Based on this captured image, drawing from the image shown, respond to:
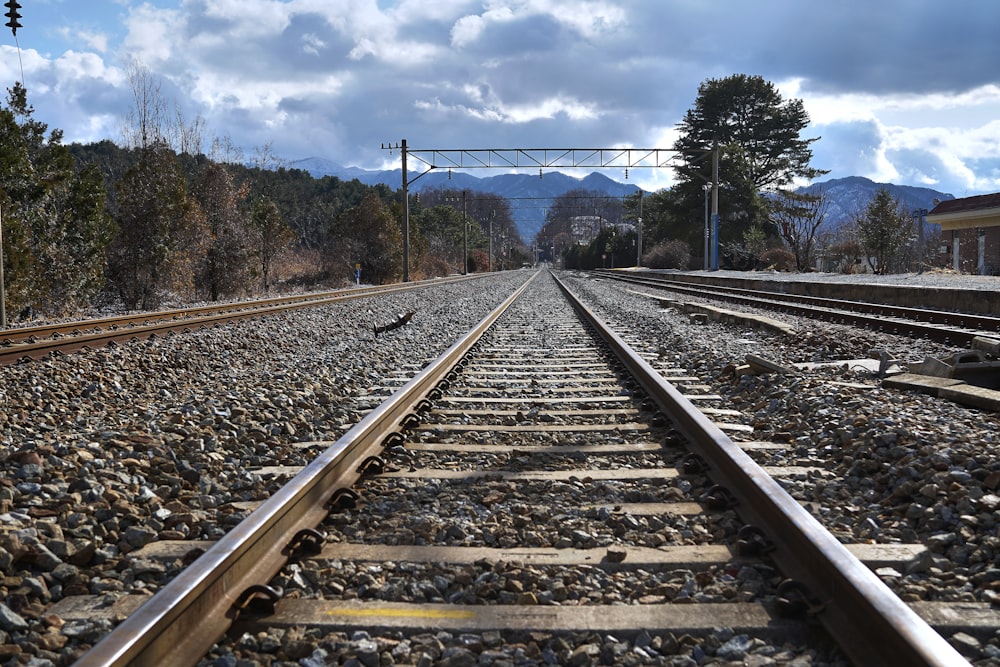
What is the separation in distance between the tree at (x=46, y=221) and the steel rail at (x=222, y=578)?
43.3 ft

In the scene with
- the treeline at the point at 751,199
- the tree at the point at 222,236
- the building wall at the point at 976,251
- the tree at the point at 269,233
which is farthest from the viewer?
the treeline at the point at 751,199

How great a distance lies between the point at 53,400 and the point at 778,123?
66925 mm

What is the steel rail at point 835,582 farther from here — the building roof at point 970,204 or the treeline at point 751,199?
the treeline at point 751,199

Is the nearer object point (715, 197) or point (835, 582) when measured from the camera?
point (835, 582)

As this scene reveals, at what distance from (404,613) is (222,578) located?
0.61 metres

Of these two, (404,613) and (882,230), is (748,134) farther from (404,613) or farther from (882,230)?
(404,613)

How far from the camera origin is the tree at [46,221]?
14.3 m

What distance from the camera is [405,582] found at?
272 centimetres

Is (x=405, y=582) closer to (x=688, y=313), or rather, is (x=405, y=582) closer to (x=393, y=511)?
(x=393, y=511)

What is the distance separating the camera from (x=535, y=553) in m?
2.98

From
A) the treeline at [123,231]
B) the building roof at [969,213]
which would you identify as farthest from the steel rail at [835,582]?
the building roof at [969,213]

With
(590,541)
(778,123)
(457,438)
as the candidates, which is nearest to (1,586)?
(590,541)

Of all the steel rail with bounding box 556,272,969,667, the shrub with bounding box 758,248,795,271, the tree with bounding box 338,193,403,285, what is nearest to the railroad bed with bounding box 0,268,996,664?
the steel rail with bounding box 556,272,969,667

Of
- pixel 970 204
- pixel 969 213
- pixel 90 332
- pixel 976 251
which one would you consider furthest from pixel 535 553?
pixel 970 204
